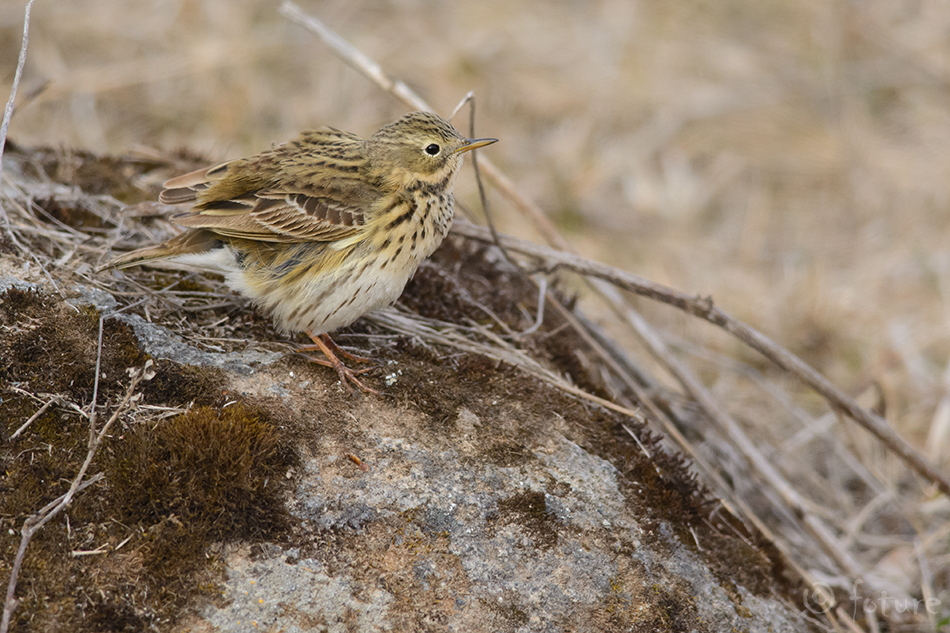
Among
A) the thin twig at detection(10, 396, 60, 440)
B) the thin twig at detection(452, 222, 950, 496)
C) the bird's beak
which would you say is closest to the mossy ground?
the thin twig at detection(10, 396, 60, 440)

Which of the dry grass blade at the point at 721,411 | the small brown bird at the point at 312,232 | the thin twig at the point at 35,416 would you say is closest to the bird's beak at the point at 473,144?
the small brown bird at the point at 312,232

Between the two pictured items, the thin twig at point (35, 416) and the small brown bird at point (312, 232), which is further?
→ the small brown bird at point (312, 232)

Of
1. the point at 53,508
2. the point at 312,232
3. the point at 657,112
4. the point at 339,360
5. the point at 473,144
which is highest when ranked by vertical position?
the point at 657,112

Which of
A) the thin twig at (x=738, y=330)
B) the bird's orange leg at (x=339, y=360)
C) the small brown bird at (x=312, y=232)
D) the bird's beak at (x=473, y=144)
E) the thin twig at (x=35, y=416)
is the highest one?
the bird's beak at (x=473, y=144)

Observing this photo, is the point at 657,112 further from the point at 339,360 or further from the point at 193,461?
the point at 193,461

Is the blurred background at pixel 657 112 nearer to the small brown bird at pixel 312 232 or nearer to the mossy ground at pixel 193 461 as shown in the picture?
the mossy ground at pixel 193 461

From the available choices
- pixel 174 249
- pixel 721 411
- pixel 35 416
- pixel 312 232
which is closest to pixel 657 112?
pixel 721 411
